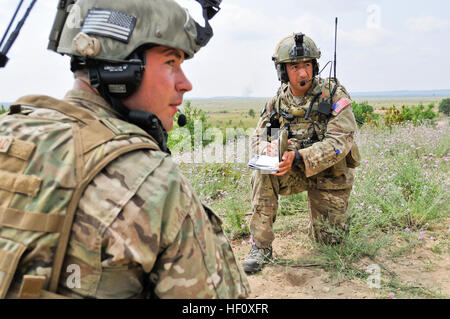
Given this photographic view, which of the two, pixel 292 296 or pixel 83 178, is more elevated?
pixel 83 178

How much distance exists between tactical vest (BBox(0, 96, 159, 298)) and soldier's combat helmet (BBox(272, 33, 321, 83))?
3149mm

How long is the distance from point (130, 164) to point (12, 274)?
51 centimetres

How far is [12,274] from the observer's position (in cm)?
129

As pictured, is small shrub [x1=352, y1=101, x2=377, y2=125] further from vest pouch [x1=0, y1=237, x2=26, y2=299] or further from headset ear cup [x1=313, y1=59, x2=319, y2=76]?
vest pouch [x1=0, y1=237, x2=26, y2=299]

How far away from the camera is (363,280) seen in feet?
12.3

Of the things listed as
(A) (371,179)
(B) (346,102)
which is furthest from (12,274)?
(A) (371,179)

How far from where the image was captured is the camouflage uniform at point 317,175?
4086 millimetres

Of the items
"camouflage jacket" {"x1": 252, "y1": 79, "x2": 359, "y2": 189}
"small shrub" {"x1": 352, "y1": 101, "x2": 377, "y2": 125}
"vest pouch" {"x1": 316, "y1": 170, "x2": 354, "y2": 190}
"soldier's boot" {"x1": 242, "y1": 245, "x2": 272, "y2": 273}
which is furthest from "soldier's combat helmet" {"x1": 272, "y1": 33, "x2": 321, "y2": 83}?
"small shrub" {"x1": 352, "y1": 101, "x2": 377, "y2": 125}

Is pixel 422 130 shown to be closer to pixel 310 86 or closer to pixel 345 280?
pixel 310 86

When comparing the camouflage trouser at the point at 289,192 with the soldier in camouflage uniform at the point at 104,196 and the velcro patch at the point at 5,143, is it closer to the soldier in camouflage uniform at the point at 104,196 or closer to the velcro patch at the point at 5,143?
the soldier in camouflage uniform at the point at 104,196

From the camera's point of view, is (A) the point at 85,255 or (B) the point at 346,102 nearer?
(A) the point at 85,255

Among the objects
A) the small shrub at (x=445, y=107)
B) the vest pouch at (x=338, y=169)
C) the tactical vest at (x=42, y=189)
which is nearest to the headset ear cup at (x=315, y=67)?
the vest pouch at (x=338, y=169)

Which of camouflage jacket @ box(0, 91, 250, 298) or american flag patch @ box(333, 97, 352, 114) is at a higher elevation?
american flag patch @ box(333, 97, 352, 114)

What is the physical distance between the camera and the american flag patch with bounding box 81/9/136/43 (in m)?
1.65
